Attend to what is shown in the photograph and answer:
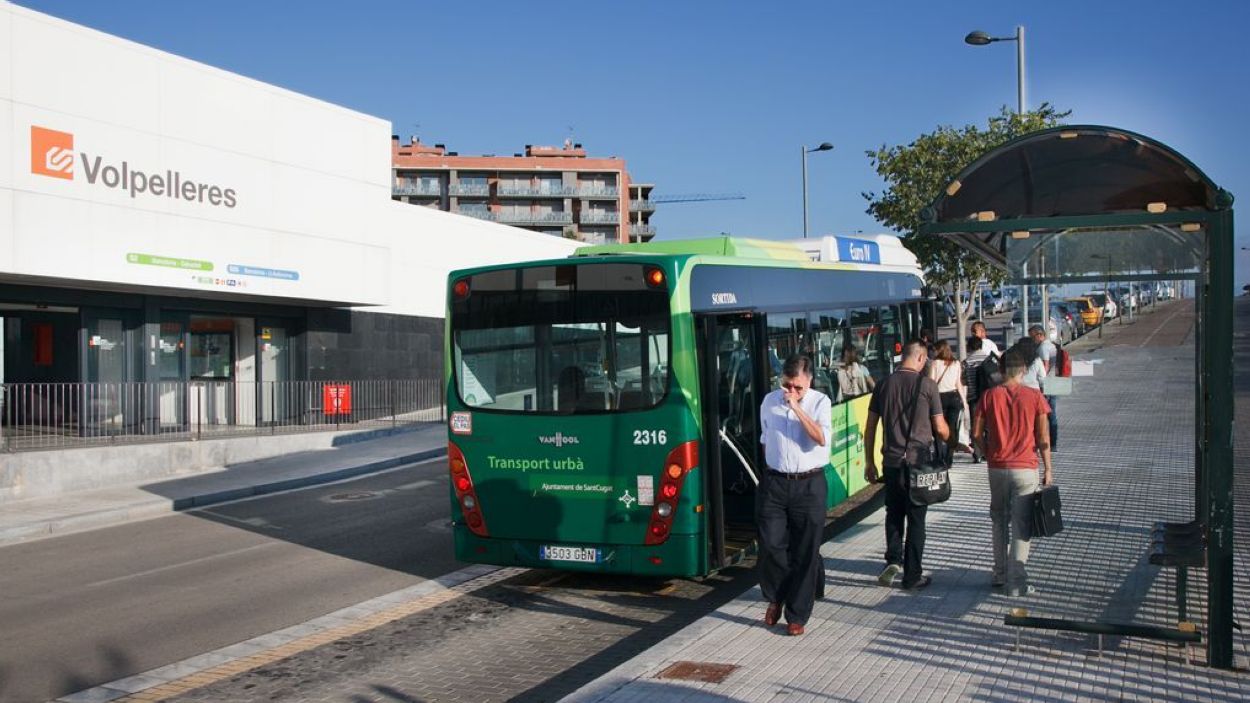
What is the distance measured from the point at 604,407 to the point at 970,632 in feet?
10.7

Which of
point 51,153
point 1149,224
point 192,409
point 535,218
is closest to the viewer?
point 1149,224

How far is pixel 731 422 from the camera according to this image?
1009cm

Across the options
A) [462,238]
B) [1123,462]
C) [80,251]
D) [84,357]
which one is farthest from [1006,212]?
[462,238]

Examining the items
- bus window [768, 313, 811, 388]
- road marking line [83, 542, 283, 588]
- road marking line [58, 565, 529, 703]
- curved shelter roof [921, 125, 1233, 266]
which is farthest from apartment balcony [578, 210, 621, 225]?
curved shelter roof [921, 125, 1233, 266]

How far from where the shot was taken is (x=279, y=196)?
2473cm

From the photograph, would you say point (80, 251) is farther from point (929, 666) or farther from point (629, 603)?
point (929, 666)

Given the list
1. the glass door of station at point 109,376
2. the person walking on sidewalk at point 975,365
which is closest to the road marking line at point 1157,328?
the person walking on sidewalk at point 975,365

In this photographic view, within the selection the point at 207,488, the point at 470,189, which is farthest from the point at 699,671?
the point at 470,189

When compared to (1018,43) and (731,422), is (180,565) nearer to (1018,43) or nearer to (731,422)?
(731,422)

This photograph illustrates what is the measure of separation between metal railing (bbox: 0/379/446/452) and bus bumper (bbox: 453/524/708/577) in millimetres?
10910

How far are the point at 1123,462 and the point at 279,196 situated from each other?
17.9 meters

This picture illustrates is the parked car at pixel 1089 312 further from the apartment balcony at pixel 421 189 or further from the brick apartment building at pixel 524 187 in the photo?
the apartment balcony at pixel 421 189

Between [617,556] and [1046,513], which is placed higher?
[1046,513]

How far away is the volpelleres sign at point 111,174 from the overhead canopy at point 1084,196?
643 inches
